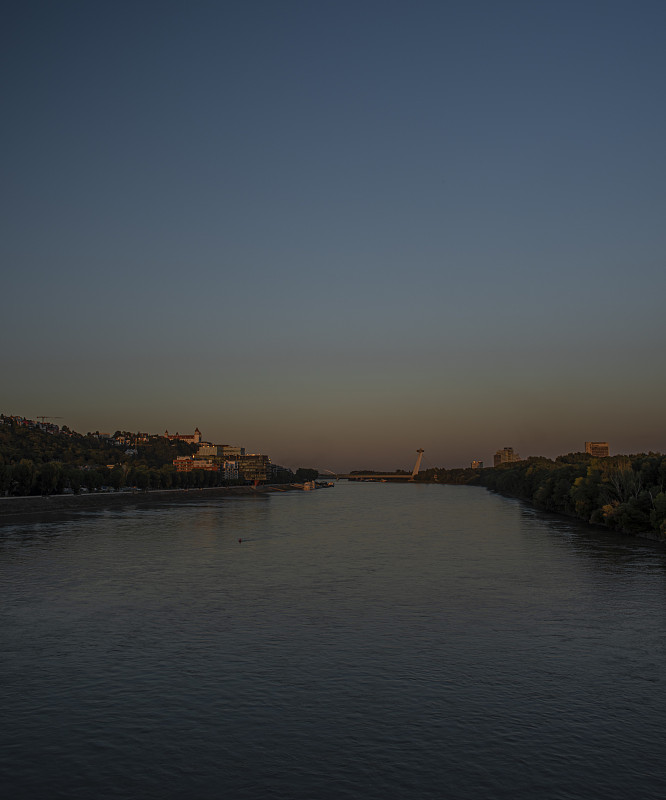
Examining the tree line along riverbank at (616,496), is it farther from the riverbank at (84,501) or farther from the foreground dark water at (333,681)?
the riverbank at (84,501)

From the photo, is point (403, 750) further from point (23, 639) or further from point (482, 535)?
point (482, 535)

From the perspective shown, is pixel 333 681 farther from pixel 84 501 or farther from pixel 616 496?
pixel 84 501

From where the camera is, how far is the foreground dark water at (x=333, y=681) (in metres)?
12.7

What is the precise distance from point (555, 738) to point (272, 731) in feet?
18.4

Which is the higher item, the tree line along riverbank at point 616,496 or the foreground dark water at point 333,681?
the tree line along riverbank at point 616,496

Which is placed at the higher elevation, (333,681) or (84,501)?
(84,501)

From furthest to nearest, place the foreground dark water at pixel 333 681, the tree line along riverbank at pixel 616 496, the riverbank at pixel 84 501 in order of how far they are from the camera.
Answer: the riverbank at pixel 84 501
the tree line along riverbank at pixel 616 496
the foreground dark water at pixel 333 681

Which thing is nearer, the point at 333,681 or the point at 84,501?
the point at 333,681

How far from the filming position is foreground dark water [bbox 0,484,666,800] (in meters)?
12.7

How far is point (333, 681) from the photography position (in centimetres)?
1783

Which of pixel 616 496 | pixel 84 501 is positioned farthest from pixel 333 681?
pixel 84 501

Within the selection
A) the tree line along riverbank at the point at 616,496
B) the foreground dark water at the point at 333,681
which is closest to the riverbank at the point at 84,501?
the foreground dark water at the point at 333,681

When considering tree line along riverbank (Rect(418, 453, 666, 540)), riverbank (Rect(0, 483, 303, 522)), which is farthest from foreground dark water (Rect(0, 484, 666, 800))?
riverbank (Rect(0, 483, 303, 522))

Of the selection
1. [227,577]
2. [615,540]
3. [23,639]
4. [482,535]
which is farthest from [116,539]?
[615,540]
